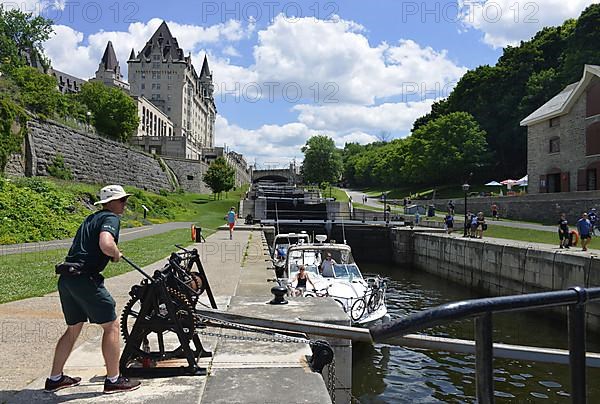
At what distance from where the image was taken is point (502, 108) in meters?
81.0

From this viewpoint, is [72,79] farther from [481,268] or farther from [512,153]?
[481,268]

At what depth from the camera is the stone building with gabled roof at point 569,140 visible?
151 feet

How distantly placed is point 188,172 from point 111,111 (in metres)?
13.7

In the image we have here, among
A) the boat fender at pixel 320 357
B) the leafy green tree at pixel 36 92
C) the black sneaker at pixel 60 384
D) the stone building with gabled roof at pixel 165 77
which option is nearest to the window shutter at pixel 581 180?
the leafy green tree at pixel 36 92

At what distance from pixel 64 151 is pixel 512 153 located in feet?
197

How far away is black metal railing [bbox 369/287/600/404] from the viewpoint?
92.8 inches

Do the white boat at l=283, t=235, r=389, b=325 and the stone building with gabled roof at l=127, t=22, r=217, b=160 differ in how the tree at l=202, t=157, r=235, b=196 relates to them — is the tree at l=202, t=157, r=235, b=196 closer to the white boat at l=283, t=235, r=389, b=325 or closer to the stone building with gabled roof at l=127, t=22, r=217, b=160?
the white boat at l=283, t=235, r=389, b=325

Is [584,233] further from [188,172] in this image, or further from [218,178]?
[188,172]

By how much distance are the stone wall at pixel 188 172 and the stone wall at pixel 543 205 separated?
43.4m

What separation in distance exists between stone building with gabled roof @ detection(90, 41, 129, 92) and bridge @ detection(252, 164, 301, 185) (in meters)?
42.6

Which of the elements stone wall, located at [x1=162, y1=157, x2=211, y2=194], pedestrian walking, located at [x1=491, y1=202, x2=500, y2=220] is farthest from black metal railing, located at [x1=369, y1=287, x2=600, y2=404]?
stone wall, located at [x1=162, y1=157, x2=211, y2=194]

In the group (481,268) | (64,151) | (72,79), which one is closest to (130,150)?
(64,151)

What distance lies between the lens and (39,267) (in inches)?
664

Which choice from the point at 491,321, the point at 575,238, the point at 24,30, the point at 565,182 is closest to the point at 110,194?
the point at 491,321
